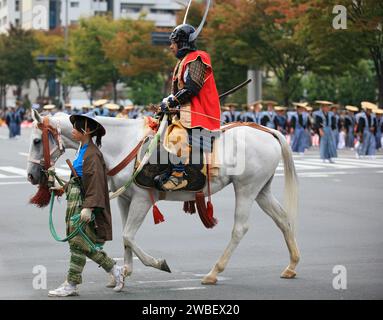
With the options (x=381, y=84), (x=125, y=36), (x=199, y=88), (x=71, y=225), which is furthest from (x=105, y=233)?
(x=125, y=36)

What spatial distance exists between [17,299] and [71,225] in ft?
2.61

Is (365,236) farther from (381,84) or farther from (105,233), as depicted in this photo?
(381,84)

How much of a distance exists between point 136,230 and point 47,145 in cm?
118

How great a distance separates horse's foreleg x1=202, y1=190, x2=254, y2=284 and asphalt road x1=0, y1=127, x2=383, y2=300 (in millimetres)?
125

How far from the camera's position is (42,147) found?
31.9 feet

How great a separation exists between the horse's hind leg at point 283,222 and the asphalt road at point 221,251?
0.13 m

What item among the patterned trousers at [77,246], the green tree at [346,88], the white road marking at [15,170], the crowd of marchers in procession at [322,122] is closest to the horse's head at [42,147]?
the patterned trousers at [77,246]

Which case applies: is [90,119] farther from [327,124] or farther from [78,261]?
[327,124]

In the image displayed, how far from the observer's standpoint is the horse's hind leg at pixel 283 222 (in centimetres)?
A: 1007

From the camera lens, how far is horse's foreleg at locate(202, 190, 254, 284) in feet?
31.8

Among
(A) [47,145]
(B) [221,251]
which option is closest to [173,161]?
(A) [47,145]

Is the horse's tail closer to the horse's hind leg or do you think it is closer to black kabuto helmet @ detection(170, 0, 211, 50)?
the horse's hind leg

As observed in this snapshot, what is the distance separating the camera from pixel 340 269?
1009 centimetres

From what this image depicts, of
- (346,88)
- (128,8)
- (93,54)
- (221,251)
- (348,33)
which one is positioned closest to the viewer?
(221,251)
